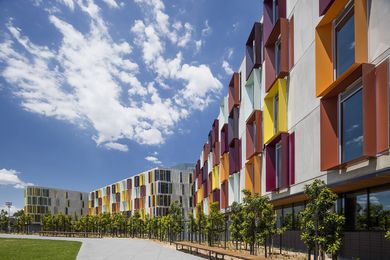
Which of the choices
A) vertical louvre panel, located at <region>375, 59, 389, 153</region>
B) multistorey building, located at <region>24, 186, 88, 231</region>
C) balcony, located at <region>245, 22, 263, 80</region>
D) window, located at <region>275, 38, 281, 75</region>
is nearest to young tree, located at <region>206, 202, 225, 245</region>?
balcony, located at <region>245, 22, 263, 80</region>

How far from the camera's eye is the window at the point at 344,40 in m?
14.2

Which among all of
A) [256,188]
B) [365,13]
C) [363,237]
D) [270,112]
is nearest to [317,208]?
[363,237]

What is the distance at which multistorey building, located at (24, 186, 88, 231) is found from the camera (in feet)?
313

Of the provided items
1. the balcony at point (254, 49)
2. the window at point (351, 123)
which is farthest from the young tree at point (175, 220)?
the window at point (351, 123)

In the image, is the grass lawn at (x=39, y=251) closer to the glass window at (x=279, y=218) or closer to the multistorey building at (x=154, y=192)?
the glass window at (x=279, y=218)

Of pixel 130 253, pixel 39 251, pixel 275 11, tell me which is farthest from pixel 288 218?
pixel 39 251

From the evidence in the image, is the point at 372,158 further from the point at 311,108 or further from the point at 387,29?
the point at 311,108

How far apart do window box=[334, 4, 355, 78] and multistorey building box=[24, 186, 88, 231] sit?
85.1 meters

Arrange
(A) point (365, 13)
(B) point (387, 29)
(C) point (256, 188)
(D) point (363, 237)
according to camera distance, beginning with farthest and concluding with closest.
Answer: (C) point (256, 188)
(D) point (363, 237)
(A) point (365, 13)
(B) point (387, 29)

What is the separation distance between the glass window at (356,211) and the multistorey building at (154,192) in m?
58.1

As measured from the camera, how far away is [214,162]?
45.0m

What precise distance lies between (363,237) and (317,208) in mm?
3265

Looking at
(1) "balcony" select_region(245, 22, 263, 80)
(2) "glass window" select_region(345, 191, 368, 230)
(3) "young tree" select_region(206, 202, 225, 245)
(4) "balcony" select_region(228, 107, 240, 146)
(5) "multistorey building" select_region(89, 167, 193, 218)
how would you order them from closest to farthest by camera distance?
(2) "glass window" select_region(345, 191, 368, 230) < (1) "balcony" select_region(245, 22, 263, 80) < (3) "young tree" select_region(206, 202, 225, 245) < (4) "balcony" select_region(228, 107, 240, 146) < (5) "multistorey building" select_region(89, 167, 193, 218)

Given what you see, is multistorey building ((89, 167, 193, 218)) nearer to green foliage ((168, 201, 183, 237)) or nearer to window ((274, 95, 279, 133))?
green foliage ((168, 201, 183, 237))
